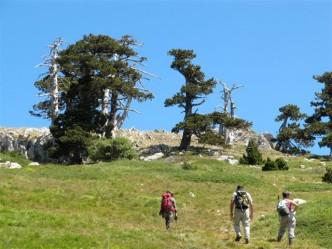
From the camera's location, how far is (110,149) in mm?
56344

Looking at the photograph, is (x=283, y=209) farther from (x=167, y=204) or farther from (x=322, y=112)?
(x=322, y=112)

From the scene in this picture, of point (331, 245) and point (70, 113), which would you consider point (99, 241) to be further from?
point (70, 113)

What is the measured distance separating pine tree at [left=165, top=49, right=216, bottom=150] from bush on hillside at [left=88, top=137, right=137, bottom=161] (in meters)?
8.01

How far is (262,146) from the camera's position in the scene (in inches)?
2970

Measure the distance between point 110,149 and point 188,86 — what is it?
11.8 meters

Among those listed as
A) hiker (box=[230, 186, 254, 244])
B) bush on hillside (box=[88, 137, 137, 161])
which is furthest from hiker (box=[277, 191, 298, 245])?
bush on hillside (box=[88, 137, 137, 161])

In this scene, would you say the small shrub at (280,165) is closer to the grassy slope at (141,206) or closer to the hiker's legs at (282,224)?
the grassy slope at (141,206)

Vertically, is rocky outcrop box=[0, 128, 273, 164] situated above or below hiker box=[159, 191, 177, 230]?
above

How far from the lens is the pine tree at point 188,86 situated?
64.1 m

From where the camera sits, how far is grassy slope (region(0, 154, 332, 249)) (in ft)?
70.6

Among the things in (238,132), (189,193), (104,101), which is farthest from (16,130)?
(189,193)

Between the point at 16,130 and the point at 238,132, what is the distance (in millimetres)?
A: 25624

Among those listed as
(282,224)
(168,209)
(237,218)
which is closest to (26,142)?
(168,209)

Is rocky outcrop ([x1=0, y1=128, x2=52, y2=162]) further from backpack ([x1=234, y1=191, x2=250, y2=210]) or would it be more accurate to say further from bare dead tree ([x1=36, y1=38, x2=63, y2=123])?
backpack ([x1=234, y1=191, x2=250, y2=210])
